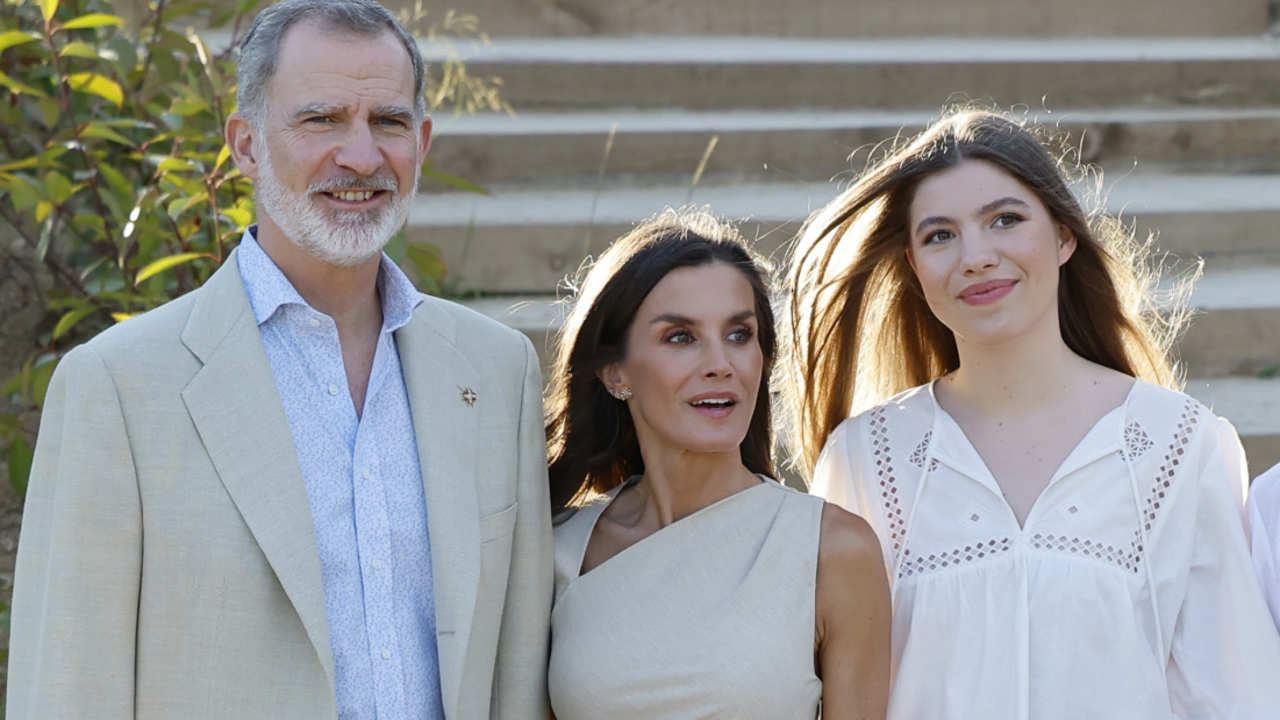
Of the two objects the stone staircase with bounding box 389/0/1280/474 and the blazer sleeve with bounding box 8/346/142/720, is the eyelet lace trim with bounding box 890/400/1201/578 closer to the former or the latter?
the blazer sleeve with bounding box 8/346/142/720

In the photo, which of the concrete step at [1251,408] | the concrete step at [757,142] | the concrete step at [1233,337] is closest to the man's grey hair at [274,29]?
the concrete step at [757,142]

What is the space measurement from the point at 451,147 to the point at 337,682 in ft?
9.74

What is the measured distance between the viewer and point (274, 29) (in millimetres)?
2182

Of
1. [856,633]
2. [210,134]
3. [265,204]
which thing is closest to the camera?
[265,204]

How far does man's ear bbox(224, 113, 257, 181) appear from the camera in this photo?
2.21m

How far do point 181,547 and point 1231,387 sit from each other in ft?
10.6

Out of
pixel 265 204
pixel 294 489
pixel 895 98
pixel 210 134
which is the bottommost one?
pixel 294 489

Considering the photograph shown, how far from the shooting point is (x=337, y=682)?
6.82ft

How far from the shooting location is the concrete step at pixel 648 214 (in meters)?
4.55

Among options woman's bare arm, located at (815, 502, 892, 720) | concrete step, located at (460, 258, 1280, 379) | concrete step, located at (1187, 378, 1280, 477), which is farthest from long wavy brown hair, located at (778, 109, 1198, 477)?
concrete step, located at (460, 258, 1280, 379)

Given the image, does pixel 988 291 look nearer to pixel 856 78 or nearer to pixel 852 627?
pixel 852 627

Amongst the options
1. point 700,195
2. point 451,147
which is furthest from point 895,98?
point 451,147

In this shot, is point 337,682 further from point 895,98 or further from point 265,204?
point 895,98

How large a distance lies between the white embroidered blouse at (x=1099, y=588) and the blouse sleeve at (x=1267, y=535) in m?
0.03
